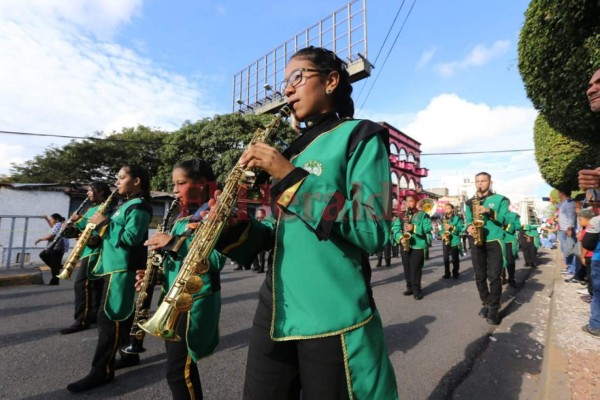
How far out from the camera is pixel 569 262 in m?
8.83

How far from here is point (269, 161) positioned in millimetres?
1244

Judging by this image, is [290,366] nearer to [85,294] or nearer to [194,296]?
[194,296]

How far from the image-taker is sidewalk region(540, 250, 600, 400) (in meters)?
2.68

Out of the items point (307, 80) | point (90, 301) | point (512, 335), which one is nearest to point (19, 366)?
point (90, 301)

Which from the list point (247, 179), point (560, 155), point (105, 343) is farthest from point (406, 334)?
point (560, 155)

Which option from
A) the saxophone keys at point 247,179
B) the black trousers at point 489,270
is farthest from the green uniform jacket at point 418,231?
the saxophone keys at point 247,179

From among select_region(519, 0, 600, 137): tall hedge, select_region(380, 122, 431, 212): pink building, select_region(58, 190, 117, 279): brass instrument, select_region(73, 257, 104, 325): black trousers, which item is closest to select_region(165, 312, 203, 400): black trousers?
select_region(58, 190, 117, 279): brass instrument

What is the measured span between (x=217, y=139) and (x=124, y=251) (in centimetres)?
1904

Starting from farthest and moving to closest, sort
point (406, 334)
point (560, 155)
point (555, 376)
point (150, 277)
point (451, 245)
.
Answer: point (560, 155), point (451, 245), point (406, 334), point (555, 376), point (150, 277)

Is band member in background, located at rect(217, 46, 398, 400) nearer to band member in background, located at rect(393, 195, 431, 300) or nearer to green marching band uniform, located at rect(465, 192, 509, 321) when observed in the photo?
green marching band uniform, located at rect(465, 192, 509, 321)

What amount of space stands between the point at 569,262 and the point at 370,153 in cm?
1034

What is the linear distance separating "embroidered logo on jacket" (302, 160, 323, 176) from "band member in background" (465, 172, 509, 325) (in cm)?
505

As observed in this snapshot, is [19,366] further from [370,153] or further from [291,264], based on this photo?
[370,153]

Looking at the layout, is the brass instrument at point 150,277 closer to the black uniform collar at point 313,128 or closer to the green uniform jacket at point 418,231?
the black uniform collar at point 313,128
